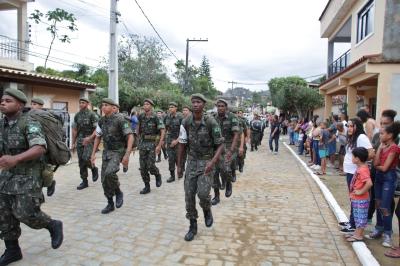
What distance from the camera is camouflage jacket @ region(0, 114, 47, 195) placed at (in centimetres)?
378

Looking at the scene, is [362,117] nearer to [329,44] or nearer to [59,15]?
[329,44]

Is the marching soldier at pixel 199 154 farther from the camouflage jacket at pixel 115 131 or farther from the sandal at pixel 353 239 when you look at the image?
the sandal at pixel 353 239

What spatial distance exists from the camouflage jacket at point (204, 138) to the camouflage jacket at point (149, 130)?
2795mm

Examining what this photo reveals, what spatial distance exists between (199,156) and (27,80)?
9083mm

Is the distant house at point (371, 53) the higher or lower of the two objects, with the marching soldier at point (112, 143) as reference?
higher

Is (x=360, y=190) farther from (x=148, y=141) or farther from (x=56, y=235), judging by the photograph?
(x=148, y=141)

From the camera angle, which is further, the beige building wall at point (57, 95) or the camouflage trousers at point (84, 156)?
the beige building wall at point (57, 95)

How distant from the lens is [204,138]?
5.15 meters

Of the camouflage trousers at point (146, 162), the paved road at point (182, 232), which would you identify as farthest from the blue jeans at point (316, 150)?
the camouflage trousers at point (146, 162)

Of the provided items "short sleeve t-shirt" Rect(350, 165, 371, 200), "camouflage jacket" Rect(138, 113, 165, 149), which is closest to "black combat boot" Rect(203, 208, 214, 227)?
"short sleeve t-shirt" Rect(350, 165, 371, 200)

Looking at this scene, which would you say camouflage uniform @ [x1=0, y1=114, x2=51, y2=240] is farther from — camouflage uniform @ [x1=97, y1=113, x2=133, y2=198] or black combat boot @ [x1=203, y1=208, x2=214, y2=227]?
black combat boot @ [x1=203, y1=208, x2=214, y2=227]

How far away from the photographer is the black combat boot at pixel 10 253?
3935mm

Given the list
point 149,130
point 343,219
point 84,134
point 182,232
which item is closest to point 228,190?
point 149,130

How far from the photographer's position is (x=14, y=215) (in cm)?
381
